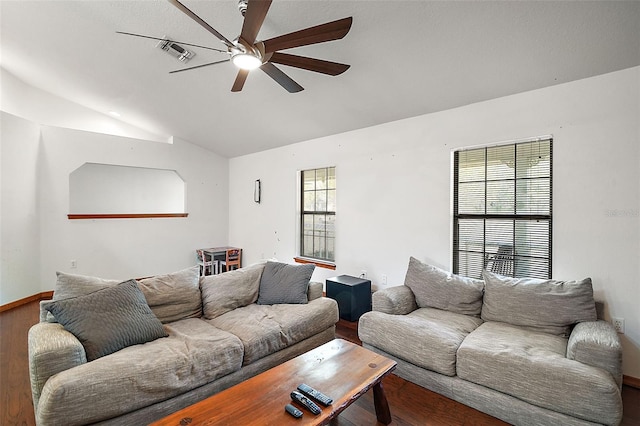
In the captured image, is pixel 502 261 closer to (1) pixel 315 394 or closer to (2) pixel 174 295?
(1) pixel 315 394

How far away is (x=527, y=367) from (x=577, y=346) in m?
0.33

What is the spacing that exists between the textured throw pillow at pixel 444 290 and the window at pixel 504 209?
1.42ft

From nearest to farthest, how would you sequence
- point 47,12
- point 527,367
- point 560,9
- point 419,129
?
1. point 527,367
2. point 560,9
3. point 47,12
4. point 419,129

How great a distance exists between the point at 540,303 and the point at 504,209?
A: 96cm

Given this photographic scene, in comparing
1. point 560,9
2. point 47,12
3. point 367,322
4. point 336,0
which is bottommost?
point 367,322

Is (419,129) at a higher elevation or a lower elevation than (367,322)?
higher

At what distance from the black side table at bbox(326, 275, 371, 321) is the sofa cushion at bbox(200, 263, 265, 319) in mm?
982

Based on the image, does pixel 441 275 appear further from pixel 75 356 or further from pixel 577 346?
pixel 75 356

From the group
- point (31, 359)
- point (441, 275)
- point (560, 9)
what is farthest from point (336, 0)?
point (31, 359)

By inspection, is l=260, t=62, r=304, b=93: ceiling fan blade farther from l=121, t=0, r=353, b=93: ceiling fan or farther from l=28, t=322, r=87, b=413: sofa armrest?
l=28, t=322, r=87, b=413: sofa armrest

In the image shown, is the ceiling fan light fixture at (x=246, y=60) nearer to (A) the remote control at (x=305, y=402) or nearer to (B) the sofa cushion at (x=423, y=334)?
(A) the remote control at (x=305, y=402)

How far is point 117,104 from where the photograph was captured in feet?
15.1

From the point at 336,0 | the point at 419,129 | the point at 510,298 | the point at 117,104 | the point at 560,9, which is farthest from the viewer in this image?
the point at 117,104

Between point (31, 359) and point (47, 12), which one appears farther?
point (47, 12)
